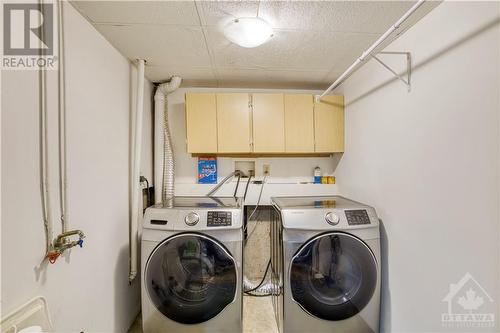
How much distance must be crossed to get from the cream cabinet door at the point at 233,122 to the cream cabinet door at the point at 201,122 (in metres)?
0.06

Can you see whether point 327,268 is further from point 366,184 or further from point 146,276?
point 146,276

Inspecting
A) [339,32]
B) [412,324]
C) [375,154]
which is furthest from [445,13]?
[412,324]

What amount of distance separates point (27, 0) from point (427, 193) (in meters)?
2.11

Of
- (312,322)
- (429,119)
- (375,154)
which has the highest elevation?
(429,119)

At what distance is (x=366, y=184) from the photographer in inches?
72.4

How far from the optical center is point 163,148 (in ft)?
7.41

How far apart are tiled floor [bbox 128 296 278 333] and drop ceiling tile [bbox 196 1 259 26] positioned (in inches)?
88.7

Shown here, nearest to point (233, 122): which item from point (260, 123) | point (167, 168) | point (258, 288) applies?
point (260, 123)

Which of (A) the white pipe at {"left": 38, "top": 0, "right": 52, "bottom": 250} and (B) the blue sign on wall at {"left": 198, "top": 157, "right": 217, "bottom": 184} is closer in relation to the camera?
(A) the white pipe at {"left": 38, "top": 0, "right": 52, "bottom": 250}

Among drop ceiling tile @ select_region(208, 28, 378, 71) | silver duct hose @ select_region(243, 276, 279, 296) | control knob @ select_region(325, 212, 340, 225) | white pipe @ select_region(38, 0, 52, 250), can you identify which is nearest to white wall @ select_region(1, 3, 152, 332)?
white pipe @ select_region(38, 0, 52, 250)

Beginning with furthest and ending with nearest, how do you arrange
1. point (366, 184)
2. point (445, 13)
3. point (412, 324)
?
point (366, 184)
point (412, 324)
point (445, 13)

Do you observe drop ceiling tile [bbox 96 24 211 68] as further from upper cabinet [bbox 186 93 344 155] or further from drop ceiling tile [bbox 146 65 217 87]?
upper cabinet [bbox 186 93 344 155]

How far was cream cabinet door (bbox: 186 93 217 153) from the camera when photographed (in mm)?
2111

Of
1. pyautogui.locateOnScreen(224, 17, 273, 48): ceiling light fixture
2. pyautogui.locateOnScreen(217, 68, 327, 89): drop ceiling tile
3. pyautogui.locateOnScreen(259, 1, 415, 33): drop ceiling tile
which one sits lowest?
pyautogui.locateOnScreen(224, 17, 273, 48): ceiling light fixture
